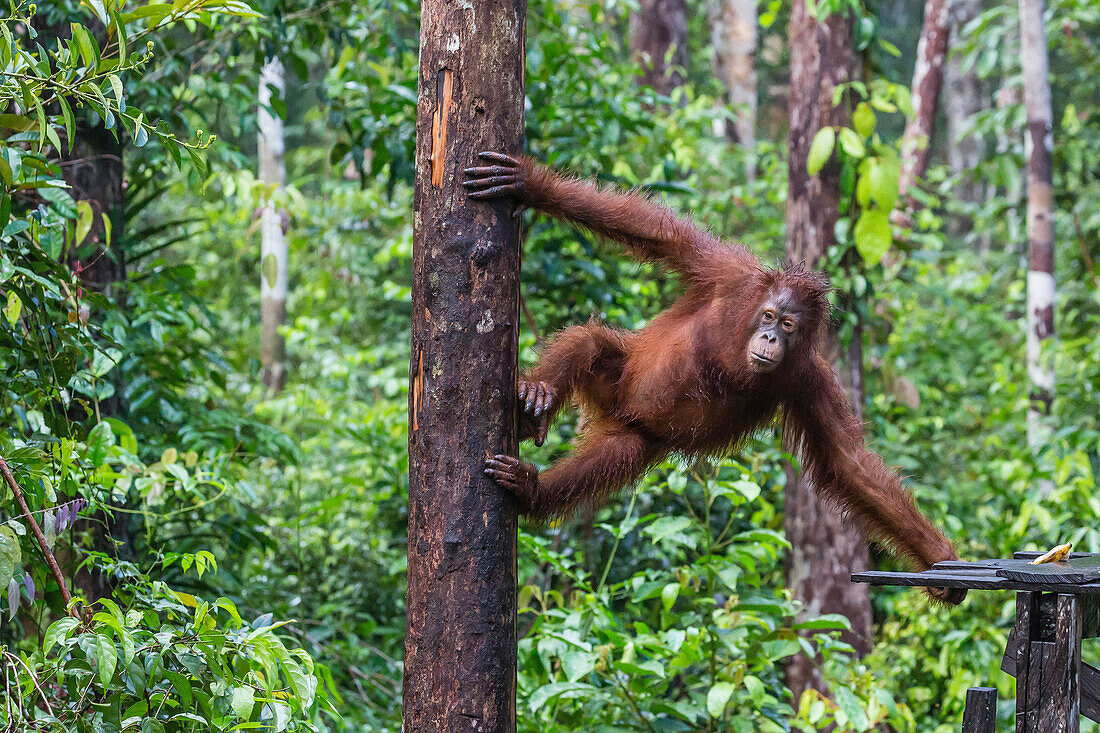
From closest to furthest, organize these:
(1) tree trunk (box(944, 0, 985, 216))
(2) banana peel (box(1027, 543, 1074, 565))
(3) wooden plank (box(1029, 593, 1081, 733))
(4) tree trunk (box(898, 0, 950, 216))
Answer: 1. (3) wooden plank (box(1029, 593, 1081, 733))
2. (2) banana peel (box(1027, 543, 1074, 565))
3. (4) tree trunk (box(898, 0, 950, 216))
4. (1) tree trunk (box(944, 0, 985, 216))

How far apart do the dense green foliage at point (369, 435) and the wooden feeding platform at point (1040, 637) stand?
88cm

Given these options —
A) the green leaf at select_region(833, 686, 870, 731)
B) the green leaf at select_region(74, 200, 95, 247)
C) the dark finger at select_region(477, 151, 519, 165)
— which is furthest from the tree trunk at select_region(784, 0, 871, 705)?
the green leaf at select_region(74, 200, 95, 247)

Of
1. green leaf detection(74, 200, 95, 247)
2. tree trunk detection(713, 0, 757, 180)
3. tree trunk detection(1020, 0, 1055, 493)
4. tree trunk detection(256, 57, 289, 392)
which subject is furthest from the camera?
tree trunk detection(713, 0, 757, 180)

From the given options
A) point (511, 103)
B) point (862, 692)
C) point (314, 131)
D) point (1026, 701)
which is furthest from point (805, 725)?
point (314, 131)

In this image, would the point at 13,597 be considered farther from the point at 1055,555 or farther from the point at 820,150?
the point at 820,150

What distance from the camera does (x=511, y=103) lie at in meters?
2.25

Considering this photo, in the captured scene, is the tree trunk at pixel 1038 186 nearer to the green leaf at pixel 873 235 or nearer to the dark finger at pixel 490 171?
the green leaf at pixel 873 235

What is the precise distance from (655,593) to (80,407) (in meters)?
2.05

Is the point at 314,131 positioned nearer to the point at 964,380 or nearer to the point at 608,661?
the point at 964,380

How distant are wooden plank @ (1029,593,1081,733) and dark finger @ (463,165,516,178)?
1.59 m

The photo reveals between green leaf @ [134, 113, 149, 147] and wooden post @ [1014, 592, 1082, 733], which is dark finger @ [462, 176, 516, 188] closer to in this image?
green leaf @ [134, 113, 149, 147]

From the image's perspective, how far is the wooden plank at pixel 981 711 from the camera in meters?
2.22

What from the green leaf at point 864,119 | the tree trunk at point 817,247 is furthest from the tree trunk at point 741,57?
the green leaf at point 864,119

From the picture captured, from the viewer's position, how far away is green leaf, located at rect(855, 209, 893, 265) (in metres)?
4.65
